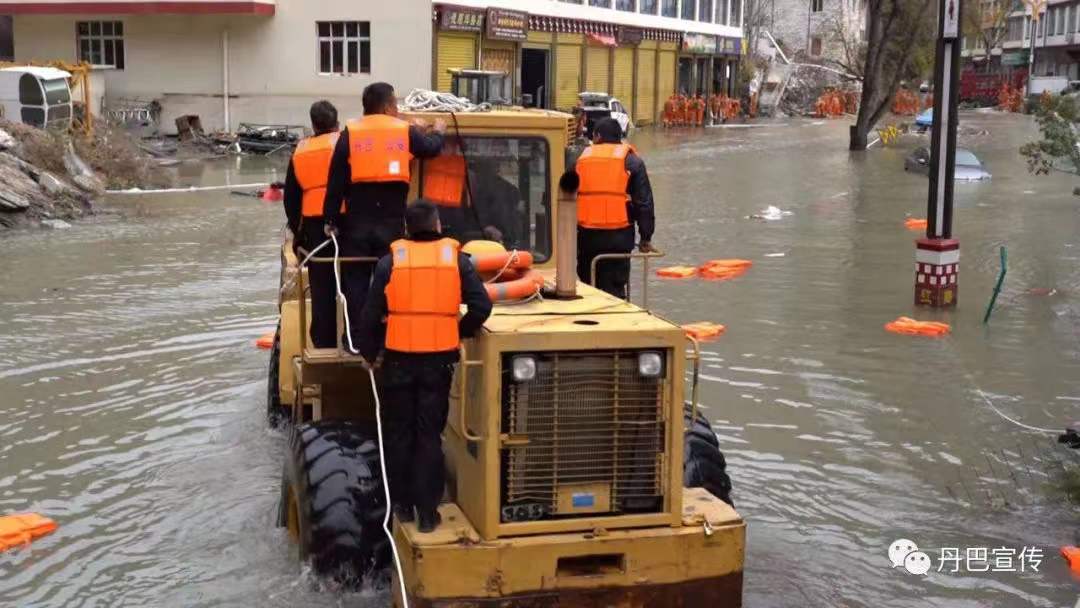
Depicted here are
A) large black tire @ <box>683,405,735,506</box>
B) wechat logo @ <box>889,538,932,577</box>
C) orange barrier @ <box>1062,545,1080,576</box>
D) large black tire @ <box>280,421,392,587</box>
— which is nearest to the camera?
large black tire @ <box>280,421,392,587</box>

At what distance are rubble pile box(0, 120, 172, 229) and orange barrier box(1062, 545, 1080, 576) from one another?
15.7 meters

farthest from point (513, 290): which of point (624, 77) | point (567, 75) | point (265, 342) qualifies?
point (624, 77)

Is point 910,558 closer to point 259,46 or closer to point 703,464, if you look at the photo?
point 703,464

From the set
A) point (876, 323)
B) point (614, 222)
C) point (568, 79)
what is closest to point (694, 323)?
point (876, 323)

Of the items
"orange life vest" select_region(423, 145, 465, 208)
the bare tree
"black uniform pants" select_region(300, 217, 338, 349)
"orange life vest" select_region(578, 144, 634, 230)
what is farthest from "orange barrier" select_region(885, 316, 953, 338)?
the bare tree

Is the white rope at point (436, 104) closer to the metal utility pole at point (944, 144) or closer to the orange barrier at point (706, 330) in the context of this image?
the orange barrier at point (706, 330)

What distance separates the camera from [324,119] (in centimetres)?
720

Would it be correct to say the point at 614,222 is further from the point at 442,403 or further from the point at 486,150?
the point at 442,403

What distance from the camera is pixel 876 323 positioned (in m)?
12.9

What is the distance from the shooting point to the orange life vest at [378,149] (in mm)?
6367

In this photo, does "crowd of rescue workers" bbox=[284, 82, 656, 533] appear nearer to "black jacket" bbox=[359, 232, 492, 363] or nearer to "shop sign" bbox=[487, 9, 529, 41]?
"black jacket" bbox=[359, 232, 492, 363]

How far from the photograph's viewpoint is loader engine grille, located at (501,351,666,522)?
5.18m

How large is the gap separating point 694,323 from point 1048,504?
5548mm

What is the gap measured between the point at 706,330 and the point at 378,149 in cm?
647
